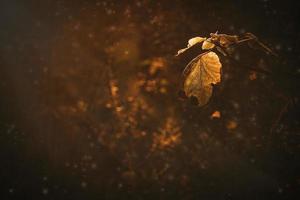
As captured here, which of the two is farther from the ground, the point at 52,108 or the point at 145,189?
the point at 52,108

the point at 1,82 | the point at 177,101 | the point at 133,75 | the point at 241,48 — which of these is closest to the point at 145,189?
the point at 177,101

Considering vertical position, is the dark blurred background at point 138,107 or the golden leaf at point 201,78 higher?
the dark blurred background at point 138,107

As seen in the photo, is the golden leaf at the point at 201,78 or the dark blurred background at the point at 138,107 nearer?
the golden leaf at the point at 201,78

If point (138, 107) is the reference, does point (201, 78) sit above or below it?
below

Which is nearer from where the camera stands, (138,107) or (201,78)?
(201,78)

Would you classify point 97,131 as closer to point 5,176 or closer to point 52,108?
point 52,108
